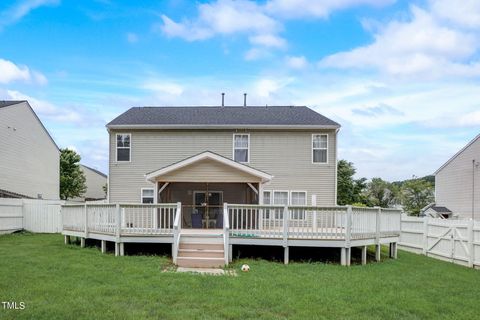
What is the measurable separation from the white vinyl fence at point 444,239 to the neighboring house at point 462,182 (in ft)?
47.2

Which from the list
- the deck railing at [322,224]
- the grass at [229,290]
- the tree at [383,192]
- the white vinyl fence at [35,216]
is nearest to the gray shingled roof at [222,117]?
the white vinyl fence at [35,216]

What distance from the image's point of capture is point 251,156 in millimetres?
Result: 20094

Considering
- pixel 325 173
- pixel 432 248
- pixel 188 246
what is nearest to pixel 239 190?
pixel 325 173

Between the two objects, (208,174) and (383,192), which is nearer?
(208,174)

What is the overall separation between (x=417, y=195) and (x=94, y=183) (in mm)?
37701

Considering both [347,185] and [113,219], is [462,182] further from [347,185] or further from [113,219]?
[113,219]

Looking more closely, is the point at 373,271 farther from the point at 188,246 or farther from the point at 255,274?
the point at 188,246

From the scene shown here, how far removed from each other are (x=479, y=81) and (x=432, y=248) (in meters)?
10.3

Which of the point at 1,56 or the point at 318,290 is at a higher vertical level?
the point at 1,56

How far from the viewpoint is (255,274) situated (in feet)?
33.6

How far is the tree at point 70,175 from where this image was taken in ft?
145

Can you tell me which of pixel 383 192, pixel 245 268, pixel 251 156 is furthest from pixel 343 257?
pixel 383 192

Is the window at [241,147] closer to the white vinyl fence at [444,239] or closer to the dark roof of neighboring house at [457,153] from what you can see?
the white vinyl fence at [444,239]

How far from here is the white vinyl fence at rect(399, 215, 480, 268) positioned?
13.5 metres
